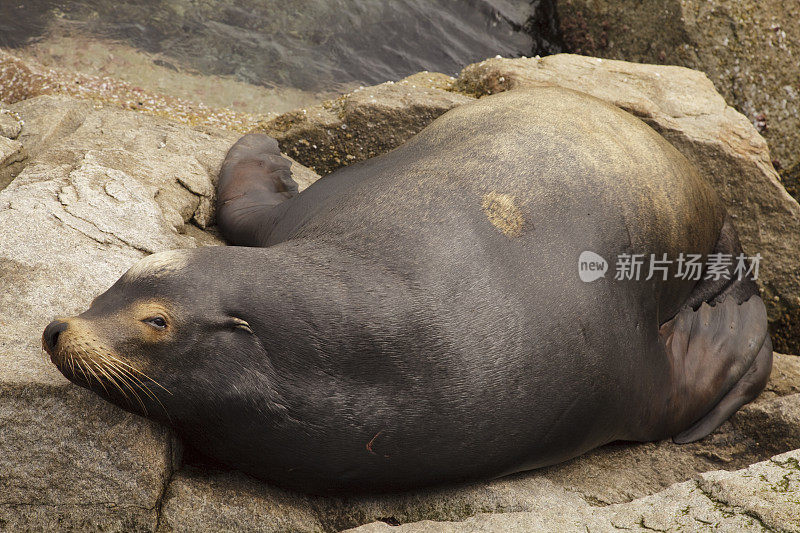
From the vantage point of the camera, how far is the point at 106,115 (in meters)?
5.14

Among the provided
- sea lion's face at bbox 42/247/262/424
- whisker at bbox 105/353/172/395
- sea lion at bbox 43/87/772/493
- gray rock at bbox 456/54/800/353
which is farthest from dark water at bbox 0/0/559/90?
whisker at bbox 105/353/172/395

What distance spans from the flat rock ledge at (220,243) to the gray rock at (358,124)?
0.01 meters

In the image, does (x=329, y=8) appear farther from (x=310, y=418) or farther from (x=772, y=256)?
(x=310, y=418)

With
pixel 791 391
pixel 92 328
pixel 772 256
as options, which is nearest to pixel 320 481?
pixel 92 328

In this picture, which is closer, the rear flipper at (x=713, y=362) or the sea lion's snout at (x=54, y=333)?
the sea lion's snout at (x=54, y=333)

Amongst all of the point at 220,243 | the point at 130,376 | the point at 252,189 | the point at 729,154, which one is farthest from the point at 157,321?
the point at 729,154

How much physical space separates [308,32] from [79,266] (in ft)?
18.3

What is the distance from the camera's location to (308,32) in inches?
338

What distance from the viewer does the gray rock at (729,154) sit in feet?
17.9

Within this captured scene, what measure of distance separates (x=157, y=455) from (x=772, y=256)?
4411 millimetres

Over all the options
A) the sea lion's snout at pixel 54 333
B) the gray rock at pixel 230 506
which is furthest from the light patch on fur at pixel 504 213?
the sea lion's snout at pixel 54 333

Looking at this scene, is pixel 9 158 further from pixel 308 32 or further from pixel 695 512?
pixel 308 32

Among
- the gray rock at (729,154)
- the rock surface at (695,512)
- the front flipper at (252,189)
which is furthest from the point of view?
the gray rock at (729,154)

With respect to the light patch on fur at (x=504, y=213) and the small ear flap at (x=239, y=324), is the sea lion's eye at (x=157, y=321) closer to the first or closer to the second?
the small ear flap at (x=239, y=324)
